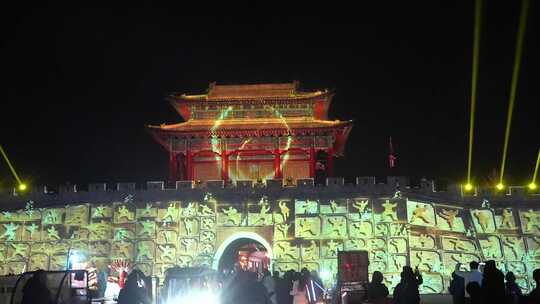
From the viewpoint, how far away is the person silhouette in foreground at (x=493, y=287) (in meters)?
5.15

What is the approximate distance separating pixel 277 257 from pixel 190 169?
5.92 meters

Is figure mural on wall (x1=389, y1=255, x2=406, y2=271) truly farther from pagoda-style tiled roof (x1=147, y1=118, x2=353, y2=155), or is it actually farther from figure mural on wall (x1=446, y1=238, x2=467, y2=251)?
pagoda-style tiled roof (x1=147, y1=118, x2=353, y2=155)

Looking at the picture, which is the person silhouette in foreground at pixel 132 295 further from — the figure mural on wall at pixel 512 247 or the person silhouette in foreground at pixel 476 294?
the figure mural on wall at pixel 512 247

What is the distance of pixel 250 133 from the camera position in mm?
22016

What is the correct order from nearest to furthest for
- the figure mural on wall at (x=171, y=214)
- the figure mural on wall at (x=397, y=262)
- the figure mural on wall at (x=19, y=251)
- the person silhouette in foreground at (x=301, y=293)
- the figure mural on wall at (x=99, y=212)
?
the person silhouette in foreground at (x=301, y=293) < the figure mural on wall at (x=397, y=262) < the figure mural on wall at (x=171, y=214) < the figure mural on wall at (x=19, y=251) < the figure mural on wall at (x=99, y=212)

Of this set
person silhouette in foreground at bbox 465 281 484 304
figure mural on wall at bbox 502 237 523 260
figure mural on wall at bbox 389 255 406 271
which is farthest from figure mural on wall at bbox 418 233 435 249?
person silhouette in foreground at bbox 465 281 484 304

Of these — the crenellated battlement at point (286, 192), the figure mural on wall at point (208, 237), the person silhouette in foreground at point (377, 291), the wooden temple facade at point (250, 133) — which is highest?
the wooden temple facade at point (250, 133)

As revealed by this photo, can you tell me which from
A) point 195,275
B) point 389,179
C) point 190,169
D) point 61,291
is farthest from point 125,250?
point 61,291

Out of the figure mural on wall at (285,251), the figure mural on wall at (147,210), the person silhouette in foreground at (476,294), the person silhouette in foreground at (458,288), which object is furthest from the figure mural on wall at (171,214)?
the person silhouette in foreground at (476,294)

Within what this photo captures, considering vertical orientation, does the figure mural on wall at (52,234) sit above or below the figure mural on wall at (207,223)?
below

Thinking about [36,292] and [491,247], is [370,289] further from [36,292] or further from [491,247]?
[491,247]

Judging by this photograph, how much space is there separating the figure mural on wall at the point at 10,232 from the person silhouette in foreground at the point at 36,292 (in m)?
14.4

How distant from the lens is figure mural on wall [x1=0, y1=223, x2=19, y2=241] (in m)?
19.4

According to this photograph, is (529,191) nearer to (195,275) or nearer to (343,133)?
(343,133)
